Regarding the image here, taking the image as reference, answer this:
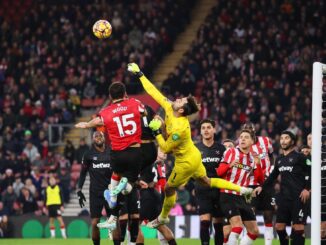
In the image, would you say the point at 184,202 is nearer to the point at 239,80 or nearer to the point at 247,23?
the point at 239,80

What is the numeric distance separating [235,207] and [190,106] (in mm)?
2010

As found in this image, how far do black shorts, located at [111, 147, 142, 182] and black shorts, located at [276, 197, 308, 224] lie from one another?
321cm

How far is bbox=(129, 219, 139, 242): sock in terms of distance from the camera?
1628cm

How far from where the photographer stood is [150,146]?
1566 cm

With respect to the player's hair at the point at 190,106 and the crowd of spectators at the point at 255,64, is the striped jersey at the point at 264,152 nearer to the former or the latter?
the player's hair at the point at 190,106

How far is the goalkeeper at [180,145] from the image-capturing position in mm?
15188

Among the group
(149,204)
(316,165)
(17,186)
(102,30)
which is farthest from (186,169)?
(17,186)

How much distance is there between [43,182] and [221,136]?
5.64 metres

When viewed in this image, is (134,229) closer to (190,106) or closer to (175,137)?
(175,137)

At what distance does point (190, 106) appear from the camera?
1518 cm

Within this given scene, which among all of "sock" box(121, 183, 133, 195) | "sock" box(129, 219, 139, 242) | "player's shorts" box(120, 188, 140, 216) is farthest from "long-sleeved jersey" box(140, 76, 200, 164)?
"sock" box(129, 219, 139, 242)

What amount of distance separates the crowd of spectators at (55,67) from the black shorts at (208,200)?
43.1 ft

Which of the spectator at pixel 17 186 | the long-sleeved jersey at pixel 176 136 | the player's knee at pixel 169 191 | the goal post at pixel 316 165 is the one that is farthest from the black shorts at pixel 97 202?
the spectator at pixel 17 186

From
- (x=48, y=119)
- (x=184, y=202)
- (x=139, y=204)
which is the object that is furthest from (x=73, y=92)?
(x=139, y=204)
